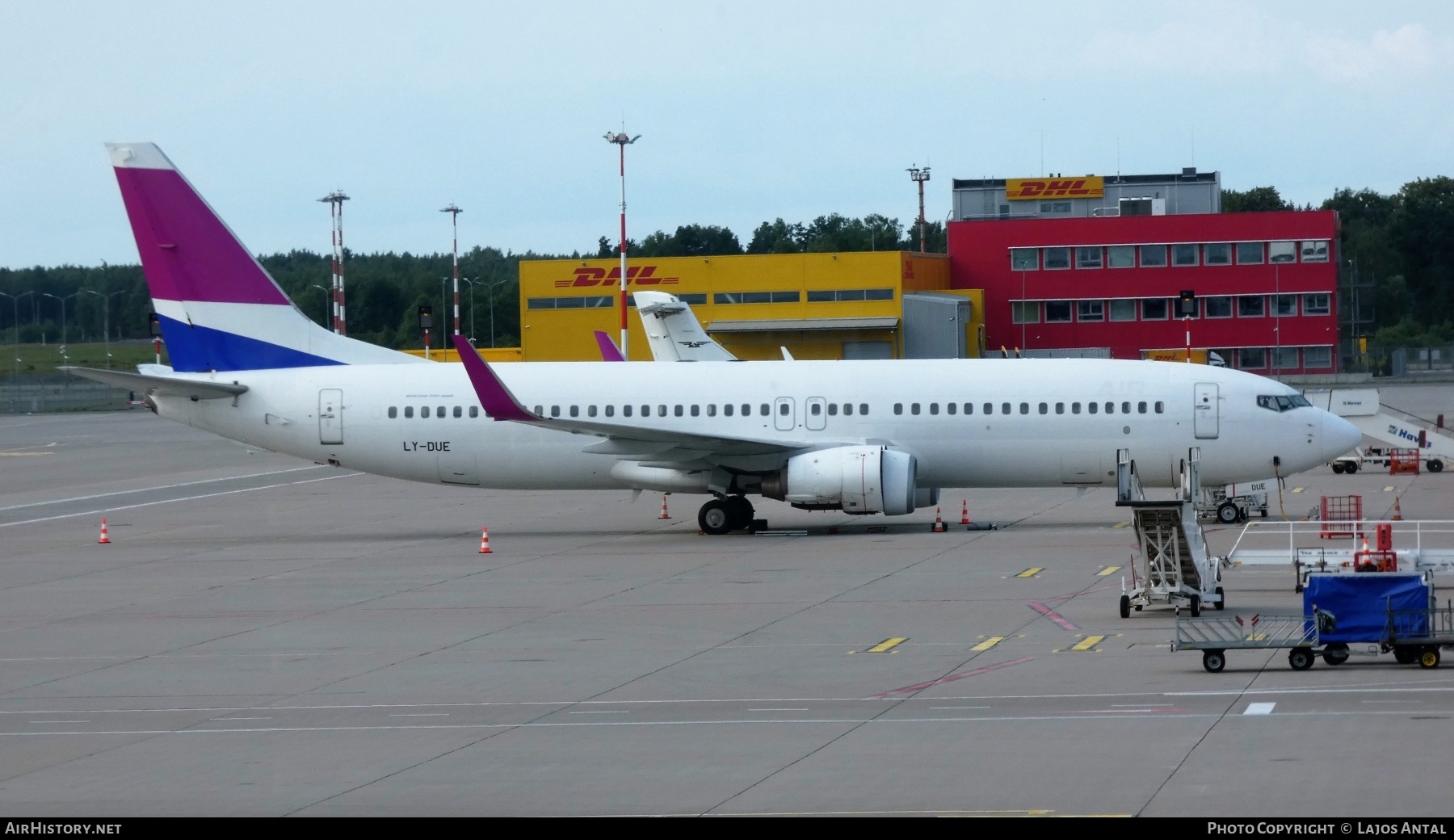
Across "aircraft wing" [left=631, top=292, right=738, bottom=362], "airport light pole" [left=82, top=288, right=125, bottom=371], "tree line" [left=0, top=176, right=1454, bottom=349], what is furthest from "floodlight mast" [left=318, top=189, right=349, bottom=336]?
"airport light pole" [left=82, top=288, right=125, bottom=371]

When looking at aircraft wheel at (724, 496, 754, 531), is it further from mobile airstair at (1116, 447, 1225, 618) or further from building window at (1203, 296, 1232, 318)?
building window at (1203, 296, 1232, 318)

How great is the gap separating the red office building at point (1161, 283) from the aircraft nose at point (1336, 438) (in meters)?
67.1

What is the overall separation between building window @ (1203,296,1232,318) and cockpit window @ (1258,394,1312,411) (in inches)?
2840

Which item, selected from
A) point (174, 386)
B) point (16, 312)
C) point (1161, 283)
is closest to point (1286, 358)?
point (1161, 283)

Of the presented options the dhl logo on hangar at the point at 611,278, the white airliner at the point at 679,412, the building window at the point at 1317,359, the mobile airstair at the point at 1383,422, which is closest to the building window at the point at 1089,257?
the building window at the point at 1317,359

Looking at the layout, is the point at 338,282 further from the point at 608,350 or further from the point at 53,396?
the point at 53,396

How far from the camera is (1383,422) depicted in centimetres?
4422

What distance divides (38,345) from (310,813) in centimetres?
17861

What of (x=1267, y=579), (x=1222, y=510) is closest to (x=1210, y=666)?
(x=1267, y=579)

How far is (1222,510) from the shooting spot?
3694 cm

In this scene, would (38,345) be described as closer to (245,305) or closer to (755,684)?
(245,305)

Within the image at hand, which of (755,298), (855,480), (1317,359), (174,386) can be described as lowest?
(855,480)

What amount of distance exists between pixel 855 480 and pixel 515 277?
135 metres

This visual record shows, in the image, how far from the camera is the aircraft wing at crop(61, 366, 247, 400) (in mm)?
35281
